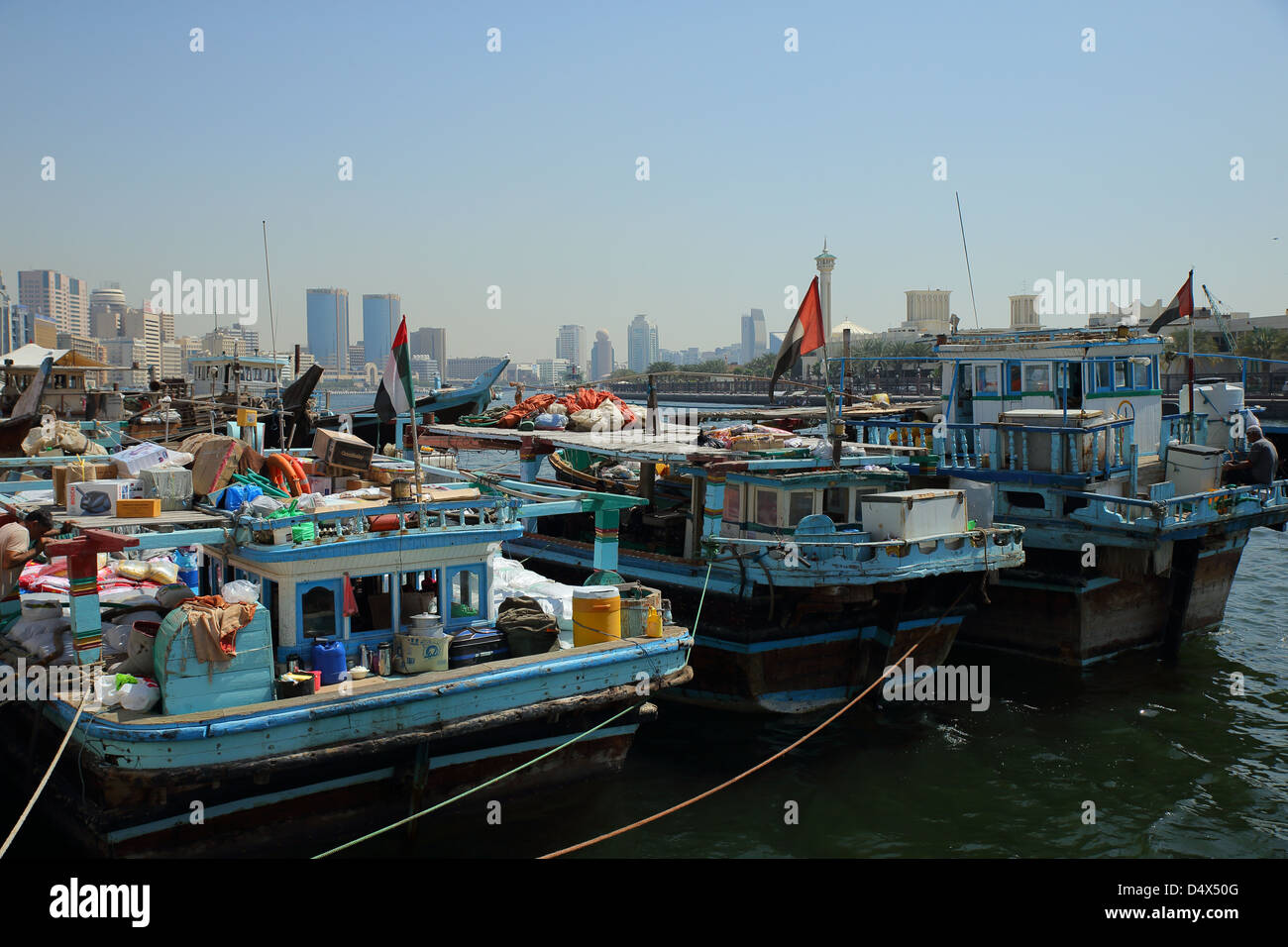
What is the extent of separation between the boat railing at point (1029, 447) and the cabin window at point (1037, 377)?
161cm

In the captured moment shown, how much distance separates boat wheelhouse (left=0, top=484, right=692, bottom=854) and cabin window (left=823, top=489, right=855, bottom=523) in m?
4.65

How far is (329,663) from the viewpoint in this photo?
9.84m

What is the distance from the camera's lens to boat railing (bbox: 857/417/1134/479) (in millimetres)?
17031

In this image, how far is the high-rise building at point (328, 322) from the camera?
61747 millimetres

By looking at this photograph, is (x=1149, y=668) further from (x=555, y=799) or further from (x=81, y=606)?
(x=81, y=606)

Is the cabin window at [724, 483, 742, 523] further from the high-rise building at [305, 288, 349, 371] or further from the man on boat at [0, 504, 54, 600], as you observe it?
the high-rise building at [305, 288, 349, 371]

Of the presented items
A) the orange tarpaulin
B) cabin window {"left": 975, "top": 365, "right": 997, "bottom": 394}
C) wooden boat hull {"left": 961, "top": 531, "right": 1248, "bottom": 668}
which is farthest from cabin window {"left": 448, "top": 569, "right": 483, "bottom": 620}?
cabin window {"left": 975, "top": 365, "right": 997, "bottom": 394}

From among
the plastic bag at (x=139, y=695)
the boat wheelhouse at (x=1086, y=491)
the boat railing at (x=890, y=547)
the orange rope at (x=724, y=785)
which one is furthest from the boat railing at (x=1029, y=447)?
the plastic bag at (x=139, y=695)

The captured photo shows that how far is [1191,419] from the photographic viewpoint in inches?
824

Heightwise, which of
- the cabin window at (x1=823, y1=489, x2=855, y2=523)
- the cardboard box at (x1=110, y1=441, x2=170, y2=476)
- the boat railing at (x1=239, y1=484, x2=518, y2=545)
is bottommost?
the cabin window at (x1=823, y1=489, x2=855, y2=523)

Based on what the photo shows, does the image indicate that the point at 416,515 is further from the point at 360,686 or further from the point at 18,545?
the point at 18,545

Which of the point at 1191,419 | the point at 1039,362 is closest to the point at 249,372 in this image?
the point at 1039,362

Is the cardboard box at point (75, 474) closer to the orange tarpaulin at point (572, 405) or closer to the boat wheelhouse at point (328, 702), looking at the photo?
the boat wheelhouse at point (328, 702)
